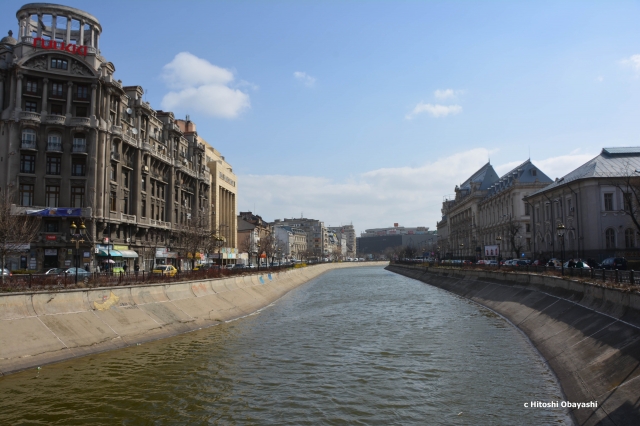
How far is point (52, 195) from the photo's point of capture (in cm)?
5566

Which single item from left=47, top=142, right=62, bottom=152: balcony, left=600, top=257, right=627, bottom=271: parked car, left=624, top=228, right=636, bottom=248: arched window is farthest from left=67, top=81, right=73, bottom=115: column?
left=624, top=228, right=636, bottom=248: arched window

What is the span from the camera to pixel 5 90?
54.8 meters

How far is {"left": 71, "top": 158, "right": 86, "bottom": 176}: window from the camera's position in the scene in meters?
56.8

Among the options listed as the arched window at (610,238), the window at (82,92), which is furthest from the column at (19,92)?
the arched window at (610,238)

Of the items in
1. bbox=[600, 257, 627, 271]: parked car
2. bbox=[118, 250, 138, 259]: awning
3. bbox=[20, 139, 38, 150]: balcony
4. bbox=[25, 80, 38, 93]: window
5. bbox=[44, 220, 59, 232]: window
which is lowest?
bbox=[600, 257, 627, 271]: parked car

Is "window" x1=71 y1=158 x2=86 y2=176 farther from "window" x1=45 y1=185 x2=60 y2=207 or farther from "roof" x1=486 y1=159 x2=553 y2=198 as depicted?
"roof" x1=486 y1=159 x2=553 y2=198

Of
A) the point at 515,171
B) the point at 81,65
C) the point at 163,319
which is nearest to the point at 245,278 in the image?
the point at 163,319

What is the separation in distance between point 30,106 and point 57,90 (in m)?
3.39

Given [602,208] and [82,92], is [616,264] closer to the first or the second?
[602,208]

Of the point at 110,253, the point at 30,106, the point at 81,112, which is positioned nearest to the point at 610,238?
the point at 110,253

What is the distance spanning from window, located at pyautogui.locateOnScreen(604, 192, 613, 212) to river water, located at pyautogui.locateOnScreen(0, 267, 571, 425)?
41.5 meters

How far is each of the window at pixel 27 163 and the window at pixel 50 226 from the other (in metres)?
5.90

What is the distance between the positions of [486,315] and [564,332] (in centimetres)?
1420

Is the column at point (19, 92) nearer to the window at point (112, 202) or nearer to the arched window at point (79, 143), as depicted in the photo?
the arched window at point (79, 143)
